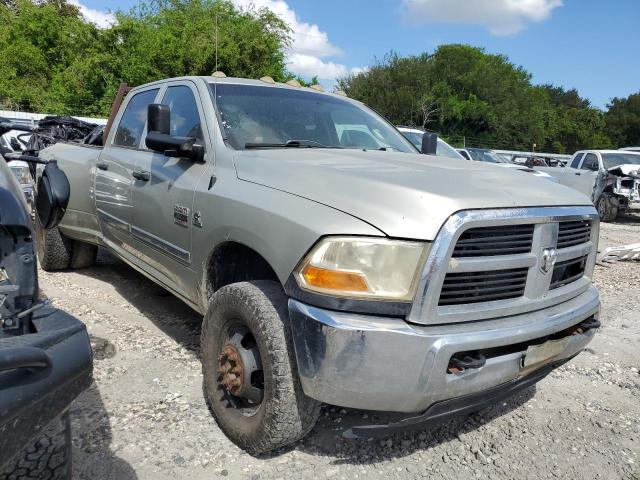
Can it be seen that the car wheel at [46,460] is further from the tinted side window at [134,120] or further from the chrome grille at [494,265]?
the tinted side window at [134,120]

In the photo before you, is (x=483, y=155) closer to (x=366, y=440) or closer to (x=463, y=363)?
(x=366, y=440)

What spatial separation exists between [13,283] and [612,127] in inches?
2638

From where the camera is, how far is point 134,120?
4.12 meters

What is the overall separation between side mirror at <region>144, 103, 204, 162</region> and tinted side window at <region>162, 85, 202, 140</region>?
0.53 feet

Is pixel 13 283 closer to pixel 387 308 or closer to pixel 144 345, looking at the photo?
pixel 387 308

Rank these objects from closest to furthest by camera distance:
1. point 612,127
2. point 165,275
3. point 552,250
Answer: point 552,250 < point 165,275 < point 612,127

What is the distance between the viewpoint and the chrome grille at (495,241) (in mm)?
2006

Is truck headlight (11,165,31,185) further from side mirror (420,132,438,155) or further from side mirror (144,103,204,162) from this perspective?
side mirror (420,132,438,155)

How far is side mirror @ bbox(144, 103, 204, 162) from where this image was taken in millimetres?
2883

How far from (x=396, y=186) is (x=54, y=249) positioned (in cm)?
429

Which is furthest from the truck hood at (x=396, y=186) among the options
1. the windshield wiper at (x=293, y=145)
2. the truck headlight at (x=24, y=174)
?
the truck headlight at (x=24, y=174)

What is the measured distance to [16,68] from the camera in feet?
84.0

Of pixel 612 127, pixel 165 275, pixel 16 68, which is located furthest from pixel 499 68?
pixel 165 275

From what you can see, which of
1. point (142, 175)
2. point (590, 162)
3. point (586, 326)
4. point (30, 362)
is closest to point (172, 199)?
point (142, 175)
